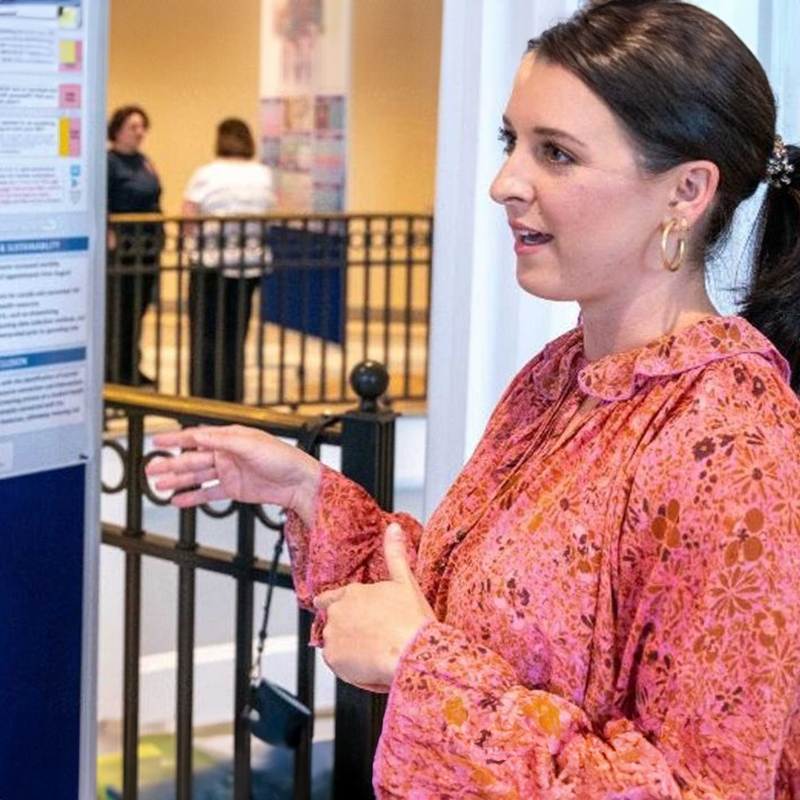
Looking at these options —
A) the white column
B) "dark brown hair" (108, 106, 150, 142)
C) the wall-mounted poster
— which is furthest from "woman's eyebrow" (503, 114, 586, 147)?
the wall-mounted poster

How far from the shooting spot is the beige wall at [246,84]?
33.3 feet

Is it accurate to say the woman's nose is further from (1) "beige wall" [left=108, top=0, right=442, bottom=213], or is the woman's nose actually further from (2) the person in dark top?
(1) "beige wall" [left=108, top=0, right=442, bottom=213]

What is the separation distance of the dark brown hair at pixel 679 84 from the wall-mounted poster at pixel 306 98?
860cm

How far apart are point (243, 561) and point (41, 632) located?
0.65 metres

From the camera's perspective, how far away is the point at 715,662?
1.34 m

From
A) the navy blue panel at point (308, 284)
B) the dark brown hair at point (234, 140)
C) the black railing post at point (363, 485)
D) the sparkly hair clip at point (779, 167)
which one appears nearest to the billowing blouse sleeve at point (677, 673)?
the sparkly hair clip at point (779, 167)

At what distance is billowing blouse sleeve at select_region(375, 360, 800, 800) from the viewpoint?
134 centimetres

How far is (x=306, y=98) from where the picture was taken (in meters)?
10.2

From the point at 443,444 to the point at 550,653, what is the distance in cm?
111

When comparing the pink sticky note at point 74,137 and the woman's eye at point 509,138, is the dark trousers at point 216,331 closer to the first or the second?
the pink sticky note at point 74,137

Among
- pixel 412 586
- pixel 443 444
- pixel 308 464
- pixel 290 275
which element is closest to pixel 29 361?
pixel 308 464

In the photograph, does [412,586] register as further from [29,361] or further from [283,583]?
[283,583]

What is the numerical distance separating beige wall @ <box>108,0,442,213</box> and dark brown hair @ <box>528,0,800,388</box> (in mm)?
8399

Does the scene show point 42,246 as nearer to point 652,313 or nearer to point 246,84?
point 652,313
